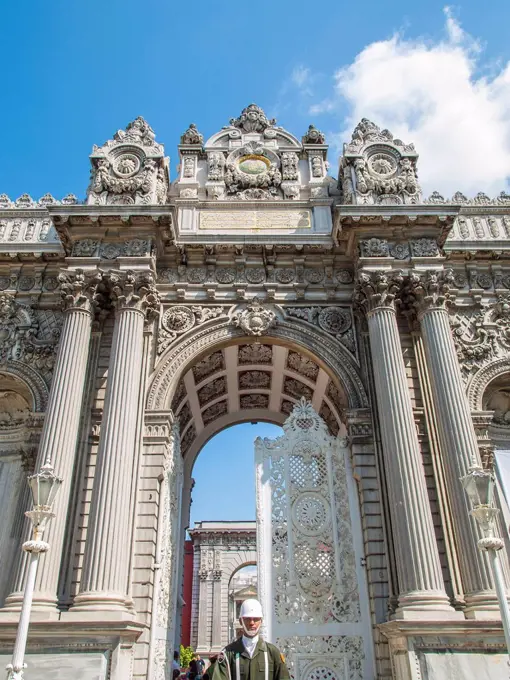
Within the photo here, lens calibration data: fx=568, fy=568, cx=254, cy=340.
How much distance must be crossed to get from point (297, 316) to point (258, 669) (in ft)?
32.8

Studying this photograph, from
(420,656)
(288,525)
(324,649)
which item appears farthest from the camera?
(288,525)

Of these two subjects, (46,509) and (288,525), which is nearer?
(46,509)

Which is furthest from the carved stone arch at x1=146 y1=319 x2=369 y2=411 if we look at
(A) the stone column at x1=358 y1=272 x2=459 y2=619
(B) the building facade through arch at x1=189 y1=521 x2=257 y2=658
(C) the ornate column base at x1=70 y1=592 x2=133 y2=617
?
(B) the building facade through arch at x1=189 y1=521 x2=257 y2=658

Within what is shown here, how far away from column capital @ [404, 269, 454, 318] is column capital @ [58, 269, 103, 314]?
24.2 feet

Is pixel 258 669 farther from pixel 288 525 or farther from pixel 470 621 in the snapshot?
pixel 288 525

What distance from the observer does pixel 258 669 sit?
15.7 feet

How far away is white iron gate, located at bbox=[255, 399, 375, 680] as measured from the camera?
1122 centimetres

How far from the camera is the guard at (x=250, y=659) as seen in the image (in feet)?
15.6

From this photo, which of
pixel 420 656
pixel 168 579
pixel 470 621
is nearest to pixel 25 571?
pixel 168 579

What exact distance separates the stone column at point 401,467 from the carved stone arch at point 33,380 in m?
7.58

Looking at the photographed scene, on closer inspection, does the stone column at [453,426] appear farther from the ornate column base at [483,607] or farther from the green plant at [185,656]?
the green plant at [185,656]

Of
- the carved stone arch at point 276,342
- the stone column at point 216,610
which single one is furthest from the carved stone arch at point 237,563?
the carved stone arch at point 276,342

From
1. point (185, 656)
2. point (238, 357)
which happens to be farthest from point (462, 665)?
point (185, 656)

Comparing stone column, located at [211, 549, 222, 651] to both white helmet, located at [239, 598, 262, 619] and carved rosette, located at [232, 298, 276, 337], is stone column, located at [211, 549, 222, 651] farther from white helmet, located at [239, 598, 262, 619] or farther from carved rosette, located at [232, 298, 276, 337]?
white helmet, located at [239, 598, 262, 619]
